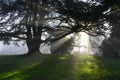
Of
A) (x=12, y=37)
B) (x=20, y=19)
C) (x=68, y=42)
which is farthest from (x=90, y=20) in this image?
(x=68, y=42)

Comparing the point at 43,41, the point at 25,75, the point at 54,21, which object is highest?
the point at 54,21

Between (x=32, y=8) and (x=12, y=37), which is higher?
(x=32, y=8)

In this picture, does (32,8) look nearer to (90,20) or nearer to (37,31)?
(37,31)

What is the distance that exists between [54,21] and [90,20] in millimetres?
9806

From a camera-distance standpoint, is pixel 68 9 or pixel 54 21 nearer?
pixel 68 9

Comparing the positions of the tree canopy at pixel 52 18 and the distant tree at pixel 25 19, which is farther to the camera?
the distant tree at pixel 25 19

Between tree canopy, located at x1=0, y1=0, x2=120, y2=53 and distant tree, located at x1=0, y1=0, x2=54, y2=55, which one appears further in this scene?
distant tree, located at x1=0, y1=0, x2=54, y2=55

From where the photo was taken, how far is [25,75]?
22.9 metres

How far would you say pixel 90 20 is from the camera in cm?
3039

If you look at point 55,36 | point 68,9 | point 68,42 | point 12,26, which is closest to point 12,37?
point 12,26

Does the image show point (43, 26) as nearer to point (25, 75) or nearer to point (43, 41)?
point (43, 41)

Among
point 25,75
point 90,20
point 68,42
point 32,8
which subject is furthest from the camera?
point 68,42

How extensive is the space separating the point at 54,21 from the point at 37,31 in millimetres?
2750

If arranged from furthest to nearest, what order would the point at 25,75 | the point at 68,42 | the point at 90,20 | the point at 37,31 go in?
1. the point at 68,42
2. the point at 37,31
3. the point at 90,20
4. the point at 25,75
